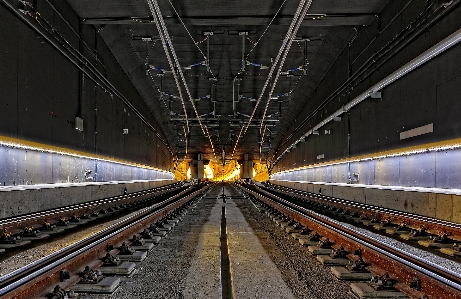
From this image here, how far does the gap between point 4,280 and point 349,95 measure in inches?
546

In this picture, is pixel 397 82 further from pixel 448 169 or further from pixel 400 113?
pixel 448 169

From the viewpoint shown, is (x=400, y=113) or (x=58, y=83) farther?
(x=58, y=83)

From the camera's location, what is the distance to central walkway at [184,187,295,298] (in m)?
3.79

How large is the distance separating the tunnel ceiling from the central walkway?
754 centimetres

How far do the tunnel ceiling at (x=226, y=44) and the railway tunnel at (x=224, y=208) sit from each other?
90 millimetres

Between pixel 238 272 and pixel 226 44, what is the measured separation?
13.5 m

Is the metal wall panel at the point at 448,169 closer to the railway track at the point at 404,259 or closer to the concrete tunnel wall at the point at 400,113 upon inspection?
the concrete tunnel wall at the point at 400,113

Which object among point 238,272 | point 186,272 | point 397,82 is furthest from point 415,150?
point 186,272

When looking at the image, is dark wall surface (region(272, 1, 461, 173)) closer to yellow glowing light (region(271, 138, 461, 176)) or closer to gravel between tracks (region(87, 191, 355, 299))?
yellow glowing light (region(271, 138, 461, 176))

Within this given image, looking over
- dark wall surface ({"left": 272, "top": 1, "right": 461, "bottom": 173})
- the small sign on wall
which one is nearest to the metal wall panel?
dark wall surface ({"left": 272, "top": 1, "right": 461, "bottom": 173})

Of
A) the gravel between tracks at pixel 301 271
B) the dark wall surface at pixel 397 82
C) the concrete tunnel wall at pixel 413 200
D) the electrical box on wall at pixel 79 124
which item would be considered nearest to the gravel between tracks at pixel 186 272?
the gravel between tracks at pixel 301 271

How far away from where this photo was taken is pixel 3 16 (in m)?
8.42

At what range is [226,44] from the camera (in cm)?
1673

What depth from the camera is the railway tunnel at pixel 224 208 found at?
4227 mm
